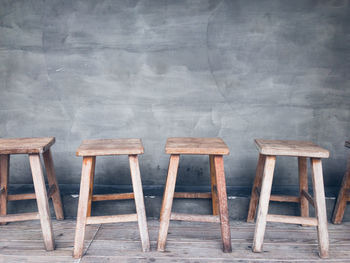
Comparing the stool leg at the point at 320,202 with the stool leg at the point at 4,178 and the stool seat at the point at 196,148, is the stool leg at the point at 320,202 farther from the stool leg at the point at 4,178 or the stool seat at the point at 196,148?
the stool leg at the point at 4,178

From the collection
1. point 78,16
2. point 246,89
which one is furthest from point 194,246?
point 78,16

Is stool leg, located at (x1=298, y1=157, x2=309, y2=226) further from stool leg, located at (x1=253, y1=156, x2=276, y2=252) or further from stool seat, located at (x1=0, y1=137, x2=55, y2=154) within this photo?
stool seat, located at (x1=0, y1=137, x2=55, y2=154)

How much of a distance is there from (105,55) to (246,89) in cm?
116

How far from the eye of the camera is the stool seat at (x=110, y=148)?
6.41 feet

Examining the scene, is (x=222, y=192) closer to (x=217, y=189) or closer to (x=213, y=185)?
(x=217, y=189)

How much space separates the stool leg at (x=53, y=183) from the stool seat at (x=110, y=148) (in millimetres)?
438

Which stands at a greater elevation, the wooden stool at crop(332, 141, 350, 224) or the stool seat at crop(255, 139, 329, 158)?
the stool seat at crop(255, 139, 329, 158)

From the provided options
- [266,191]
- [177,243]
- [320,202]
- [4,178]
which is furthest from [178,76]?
[4,178]

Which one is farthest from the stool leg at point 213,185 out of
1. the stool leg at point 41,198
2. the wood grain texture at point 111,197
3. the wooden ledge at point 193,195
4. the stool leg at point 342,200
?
the stool leg at point 41,198

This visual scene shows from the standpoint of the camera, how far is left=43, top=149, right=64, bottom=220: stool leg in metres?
2.45

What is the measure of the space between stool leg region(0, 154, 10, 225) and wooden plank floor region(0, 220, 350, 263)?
0.16 meters

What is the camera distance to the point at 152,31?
268 cm

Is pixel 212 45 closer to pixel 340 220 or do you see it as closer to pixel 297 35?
pixel 297 35

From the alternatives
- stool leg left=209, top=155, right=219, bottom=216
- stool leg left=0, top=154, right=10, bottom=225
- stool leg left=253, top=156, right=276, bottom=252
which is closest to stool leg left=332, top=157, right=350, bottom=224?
stool leg left=253, top=156, right=276, bottom=252
